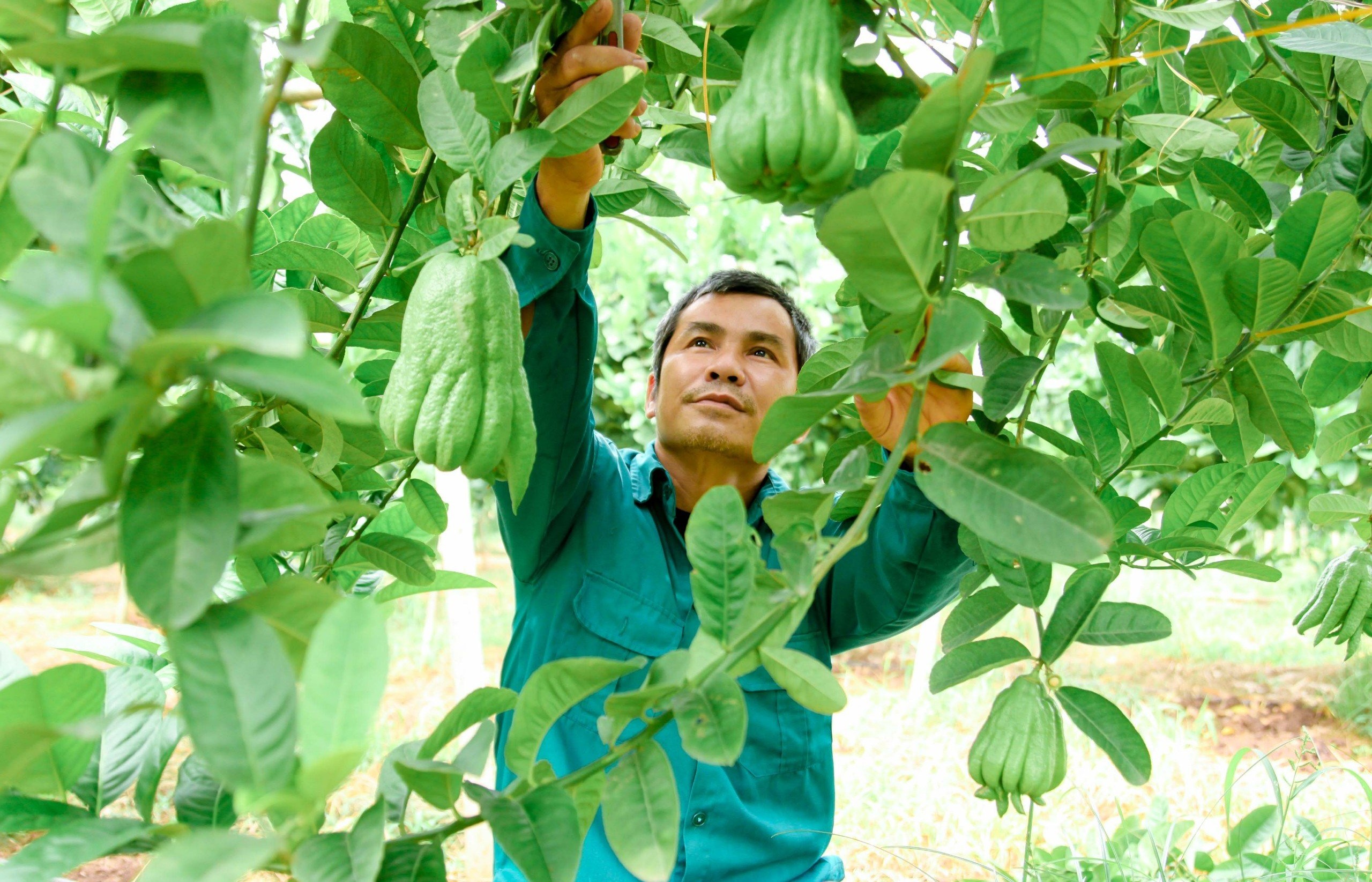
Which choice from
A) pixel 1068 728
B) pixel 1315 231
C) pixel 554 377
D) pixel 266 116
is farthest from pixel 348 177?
pixel 1068 728

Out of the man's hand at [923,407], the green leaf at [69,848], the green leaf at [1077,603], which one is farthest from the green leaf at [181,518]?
the green leaf at [1077,603]

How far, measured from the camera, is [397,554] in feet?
3.10

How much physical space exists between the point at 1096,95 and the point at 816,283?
3.36 m

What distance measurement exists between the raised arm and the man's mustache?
223 mm

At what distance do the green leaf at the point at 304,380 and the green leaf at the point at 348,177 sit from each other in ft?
1.27

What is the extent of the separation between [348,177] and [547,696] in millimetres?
410

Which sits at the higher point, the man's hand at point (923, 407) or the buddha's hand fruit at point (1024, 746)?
the man's hand at point (923, 407)

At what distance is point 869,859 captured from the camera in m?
2.87

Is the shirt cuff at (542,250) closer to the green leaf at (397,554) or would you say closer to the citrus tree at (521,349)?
the citrus tree at (521,349)

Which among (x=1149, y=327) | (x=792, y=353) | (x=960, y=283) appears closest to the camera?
Answer: (x=960, y=283)

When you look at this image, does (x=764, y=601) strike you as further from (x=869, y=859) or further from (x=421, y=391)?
(x=869, y=859)

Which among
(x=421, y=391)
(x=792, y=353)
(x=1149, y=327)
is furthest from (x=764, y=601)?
(x=792, y=353)

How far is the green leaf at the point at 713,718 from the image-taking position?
1.50ft

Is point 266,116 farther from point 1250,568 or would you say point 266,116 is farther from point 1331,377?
point 1331,377
